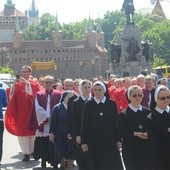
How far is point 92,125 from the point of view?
28.7 feet

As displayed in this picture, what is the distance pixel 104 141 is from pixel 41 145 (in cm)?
400

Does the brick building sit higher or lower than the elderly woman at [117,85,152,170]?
higher

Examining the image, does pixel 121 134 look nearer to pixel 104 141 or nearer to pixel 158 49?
pixel 104 141

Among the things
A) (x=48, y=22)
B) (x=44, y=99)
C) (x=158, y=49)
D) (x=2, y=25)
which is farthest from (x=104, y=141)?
(x=2, y=25)

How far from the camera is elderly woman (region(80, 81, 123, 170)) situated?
8.71 metres

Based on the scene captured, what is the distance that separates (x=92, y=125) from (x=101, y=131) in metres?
0.15

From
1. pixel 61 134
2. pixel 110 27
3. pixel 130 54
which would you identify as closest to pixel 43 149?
pixel 61 134

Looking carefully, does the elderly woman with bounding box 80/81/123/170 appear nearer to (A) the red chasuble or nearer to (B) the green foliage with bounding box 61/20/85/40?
(A) the red chasuble

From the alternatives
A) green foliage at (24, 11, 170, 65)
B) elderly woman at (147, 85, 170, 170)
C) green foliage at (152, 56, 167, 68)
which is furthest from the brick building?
elderly woman at (147, 85, 170, 170)

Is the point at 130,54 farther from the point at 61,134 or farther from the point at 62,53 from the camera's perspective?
the point at 62,53

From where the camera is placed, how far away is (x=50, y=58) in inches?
4301

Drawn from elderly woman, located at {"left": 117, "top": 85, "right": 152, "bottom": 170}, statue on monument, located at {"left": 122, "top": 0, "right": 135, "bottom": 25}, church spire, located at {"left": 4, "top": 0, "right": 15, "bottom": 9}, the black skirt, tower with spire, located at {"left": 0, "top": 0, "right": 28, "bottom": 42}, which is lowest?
the black skirt

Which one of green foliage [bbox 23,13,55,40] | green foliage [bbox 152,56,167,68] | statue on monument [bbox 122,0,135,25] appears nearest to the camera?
statue on monument [bbox 122,0,135,25]

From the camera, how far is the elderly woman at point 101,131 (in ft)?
28.6
